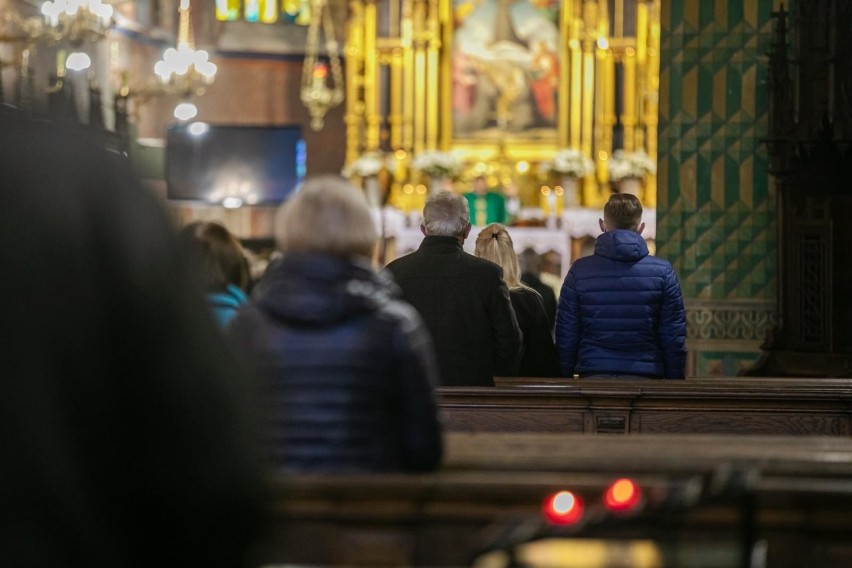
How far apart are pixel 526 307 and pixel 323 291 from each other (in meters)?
4.14

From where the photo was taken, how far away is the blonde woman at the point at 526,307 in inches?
320

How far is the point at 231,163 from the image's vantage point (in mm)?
20266

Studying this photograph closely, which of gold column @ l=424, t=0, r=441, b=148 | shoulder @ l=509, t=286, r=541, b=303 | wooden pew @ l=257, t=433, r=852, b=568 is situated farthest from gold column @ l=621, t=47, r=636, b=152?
wooden pew @ l=257, t=433, r=852, b=568

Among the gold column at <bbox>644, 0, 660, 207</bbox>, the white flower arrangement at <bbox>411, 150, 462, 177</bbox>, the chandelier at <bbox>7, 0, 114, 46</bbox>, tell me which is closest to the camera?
the chandelier at <bbox>7, 0, 114, 46</bbox>

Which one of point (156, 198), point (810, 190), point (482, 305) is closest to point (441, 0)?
point (810, 190)

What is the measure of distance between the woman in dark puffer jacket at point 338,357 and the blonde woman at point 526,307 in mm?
4061

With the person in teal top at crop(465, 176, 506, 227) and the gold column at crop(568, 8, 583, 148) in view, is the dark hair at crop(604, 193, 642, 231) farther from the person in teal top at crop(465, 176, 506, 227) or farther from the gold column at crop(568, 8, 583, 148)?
the gold column at crop(568, 8, 583, 148)

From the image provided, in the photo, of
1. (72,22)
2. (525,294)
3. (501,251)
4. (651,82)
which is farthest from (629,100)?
(525,294)

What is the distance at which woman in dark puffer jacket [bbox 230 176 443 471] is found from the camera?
3883 mm

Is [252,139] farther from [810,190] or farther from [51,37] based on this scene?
[810,190]

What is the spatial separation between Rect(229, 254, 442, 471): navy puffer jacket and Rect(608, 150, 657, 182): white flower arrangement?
17359 mm

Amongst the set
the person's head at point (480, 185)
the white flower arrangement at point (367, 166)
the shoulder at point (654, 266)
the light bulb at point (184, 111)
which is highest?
the light bulb at point (184, 111)

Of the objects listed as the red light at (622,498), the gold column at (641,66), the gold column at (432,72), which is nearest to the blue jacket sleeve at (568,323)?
the red light at (622,498)

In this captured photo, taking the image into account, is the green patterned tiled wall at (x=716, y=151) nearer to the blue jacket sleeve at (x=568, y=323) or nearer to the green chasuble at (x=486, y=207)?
the blue jacket sleeve at (x=568, y=323)
